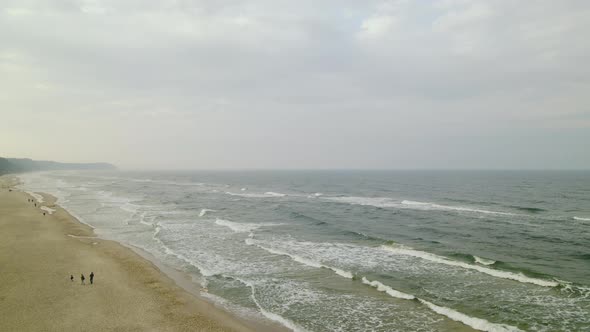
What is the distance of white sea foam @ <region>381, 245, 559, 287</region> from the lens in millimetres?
22297

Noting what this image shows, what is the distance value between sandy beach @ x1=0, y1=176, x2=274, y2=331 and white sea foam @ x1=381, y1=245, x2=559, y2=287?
1673 centimetres

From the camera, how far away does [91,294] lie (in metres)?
21.0

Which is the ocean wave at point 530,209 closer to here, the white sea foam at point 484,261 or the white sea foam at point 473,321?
the white sea foam at point 484,261

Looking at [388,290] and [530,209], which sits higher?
[530,209]

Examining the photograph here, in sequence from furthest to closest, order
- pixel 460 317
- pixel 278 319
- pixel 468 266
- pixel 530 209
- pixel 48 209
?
1. pixel 48 209
2. pixel 530 209
3. pixel 468 266
4. pixel 278 319
5. pixel 460 317

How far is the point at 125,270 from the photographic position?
994 inches

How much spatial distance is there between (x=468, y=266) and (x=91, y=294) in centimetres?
2591

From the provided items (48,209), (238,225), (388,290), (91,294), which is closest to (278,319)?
(388,290)

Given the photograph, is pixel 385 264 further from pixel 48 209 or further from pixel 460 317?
pixel 48 209

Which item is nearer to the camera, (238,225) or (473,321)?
(473,321)

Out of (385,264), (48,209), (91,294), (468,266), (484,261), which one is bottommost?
(91,294)

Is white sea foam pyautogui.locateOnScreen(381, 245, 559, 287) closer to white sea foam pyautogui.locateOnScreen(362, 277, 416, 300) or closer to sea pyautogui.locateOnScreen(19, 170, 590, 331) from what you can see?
sea pyautogui.locateOnScreen(19, 170, 590, 331)

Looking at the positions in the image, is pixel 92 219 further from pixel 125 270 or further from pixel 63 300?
pixel 63 300

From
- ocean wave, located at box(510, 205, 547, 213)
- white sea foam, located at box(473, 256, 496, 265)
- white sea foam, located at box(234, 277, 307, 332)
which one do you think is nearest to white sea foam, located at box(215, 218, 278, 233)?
white sea foam, located at box(234, 277, 307, 332)
